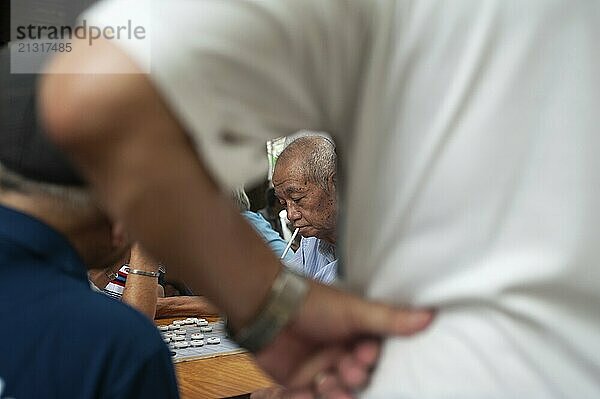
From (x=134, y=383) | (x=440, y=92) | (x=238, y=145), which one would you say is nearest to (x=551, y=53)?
(x=440, y=92)

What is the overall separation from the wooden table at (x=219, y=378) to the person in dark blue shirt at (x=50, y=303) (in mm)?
751

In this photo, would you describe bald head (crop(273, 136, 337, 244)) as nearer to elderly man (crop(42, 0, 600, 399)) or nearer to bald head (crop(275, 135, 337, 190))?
bald head (crop(275, 135, 337, 190))

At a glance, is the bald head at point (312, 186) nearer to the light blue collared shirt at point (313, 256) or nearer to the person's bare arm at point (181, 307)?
the light blue collared shirt at point (313, 256)

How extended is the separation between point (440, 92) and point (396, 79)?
0.11 feet

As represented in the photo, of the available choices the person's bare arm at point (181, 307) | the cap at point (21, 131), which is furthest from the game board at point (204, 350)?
the cap at point (21, 131)

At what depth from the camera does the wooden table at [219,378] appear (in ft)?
6.02

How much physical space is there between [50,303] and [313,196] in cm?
189

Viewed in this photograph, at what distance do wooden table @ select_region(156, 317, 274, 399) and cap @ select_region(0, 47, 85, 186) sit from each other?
906 millimetres

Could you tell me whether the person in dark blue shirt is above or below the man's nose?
above

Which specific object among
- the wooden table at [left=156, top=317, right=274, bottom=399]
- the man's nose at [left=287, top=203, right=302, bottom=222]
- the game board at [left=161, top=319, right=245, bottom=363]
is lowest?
the game board at [left=161, top=319, right=245, bottom=363]

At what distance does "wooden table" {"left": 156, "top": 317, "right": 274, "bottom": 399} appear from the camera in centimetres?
184

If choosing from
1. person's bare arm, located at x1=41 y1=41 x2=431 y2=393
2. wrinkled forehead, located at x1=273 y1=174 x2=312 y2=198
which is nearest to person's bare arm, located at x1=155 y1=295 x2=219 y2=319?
wrinkled forehead, located at x1=273 y1=174 x2=312 y2=198

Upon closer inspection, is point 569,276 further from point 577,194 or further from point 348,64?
point 348,64

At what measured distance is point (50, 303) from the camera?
1028 mm
